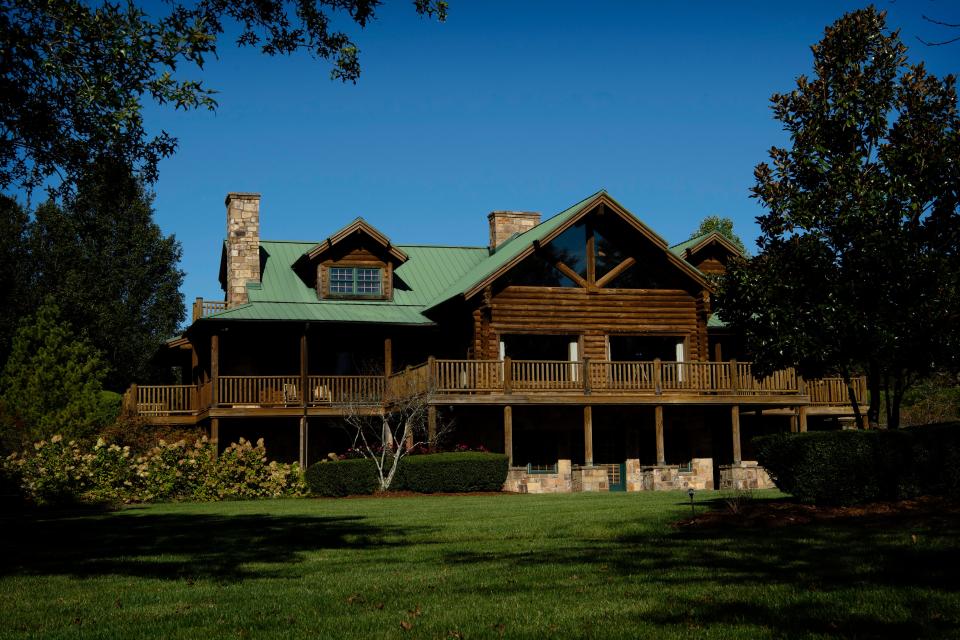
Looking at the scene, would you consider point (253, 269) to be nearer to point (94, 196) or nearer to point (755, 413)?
point (755, 413)

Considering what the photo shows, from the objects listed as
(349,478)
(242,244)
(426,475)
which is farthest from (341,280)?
(426,475)

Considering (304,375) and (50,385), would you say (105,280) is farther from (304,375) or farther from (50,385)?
(304,375)

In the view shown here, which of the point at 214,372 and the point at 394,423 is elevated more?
the point at 214,372

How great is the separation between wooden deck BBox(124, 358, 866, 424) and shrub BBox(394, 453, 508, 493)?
3663 millimetres

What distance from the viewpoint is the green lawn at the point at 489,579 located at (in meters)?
9.05

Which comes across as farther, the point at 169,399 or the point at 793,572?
the point at 169,399

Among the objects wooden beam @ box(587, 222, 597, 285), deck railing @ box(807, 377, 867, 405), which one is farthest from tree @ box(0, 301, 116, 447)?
deck railing @ box(807, 377, 867, 405)

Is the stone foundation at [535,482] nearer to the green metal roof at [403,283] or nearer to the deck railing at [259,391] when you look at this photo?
the green metal roof at [403,283]

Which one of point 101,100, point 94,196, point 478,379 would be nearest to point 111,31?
point 101,100

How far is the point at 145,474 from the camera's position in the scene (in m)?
27.0

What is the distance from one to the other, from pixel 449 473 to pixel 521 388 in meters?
5.43

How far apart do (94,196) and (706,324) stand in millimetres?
24645

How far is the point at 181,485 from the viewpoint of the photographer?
27.7 metres

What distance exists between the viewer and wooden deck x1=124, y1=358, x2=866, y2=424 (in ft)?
107
